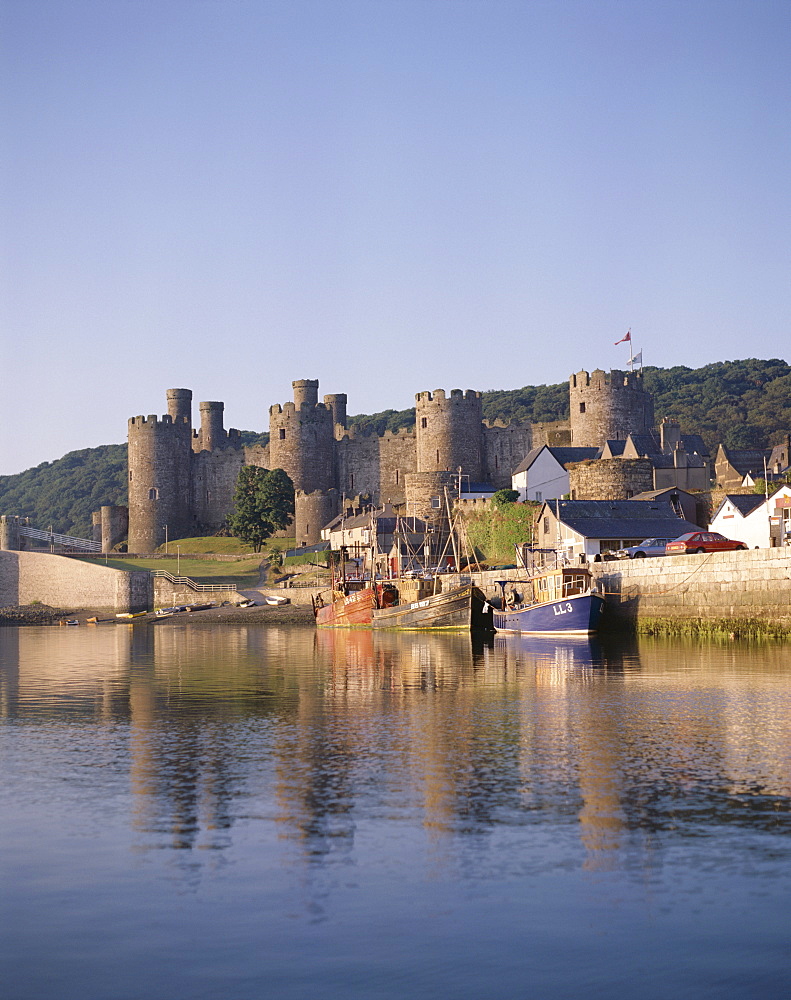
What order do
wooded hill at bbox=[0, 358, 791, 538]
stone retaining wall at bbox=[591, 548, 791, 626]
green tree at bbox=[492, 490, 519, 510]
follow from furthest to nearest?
wooded hill at bbox=[0, 358, 791, 538] < green tree at bbox=[492, 490, 519, 510] < stone retaining wall at bbox=[591, 548, 791, 626]

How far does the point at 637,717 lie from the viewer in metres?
16.2

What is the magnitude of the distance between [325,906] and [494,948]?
4.44 ft

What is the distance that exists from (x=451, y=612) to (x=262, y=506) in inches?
1244

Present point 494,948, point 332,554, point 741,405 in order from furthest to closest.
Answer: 1. point 741,405
2. point 332,554
3. point 494,948

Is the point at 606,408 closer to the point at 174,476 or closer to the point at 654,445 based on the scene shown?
the point at 654,445

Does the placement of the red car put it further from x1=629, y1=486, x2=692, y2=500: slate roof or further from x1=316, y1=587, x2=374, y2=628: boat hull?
x1=316, y1=587, x2=374, y2=628: boat hull

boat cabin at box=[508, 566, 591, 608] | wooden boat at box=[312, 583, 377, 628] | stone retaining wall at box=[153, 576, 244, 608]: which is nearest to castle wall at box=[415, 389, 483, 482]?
stone retaining wall at box=[153, 576, 244, 608]

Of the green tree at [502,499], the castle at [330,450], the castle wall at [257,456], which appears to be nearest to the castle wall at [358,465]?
the castle at [330,450]

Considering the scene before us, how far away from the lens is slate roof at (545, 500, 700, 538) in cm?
4103

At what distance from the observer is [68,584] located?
2603 inches

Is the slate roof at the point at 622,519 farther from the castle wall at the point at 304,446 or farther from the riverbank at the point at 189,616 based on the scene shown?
the castle wall at the point at 304,446

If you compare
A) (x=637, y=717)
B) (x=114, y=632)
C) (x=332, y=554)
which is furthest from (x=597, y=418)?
(x=637, y=717)

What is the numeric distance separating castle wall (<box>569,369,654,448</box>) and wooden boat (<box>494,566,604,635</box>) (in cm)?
2576

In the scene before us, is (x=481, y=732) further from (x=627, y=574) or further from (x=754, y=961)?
(x=627, y=574)
